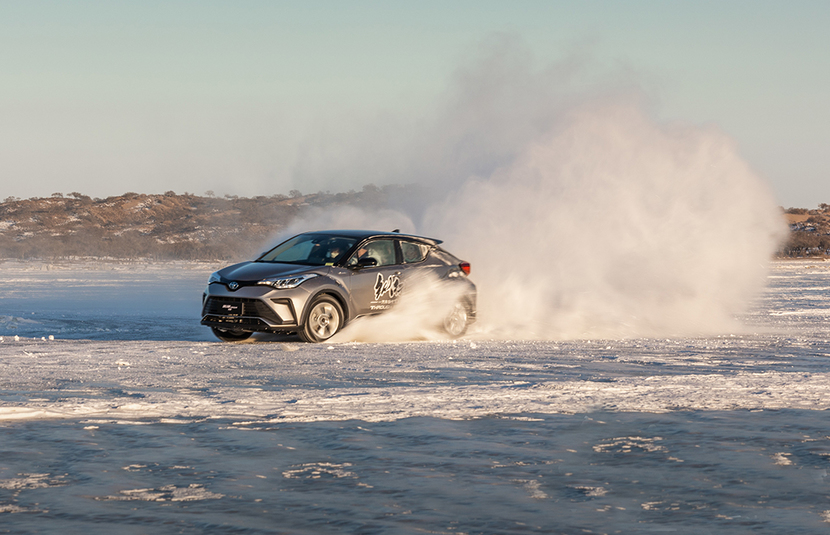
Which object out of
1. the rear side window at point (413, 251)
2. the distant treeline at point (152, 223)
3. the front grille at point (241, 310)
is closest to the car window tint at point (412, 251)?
the rear side window at point (413, 251)

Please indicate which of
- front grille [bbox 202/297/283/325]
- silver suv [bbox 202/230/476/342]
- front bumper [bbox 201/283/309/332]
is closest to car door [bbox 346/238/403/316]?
silver suv [bbox 202/230/476/342]

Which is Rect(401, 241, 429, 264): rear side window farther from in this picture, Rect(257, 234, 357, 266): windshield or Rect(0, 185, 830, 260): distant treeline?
Rect(0, 185, 830, 260): distant treeline

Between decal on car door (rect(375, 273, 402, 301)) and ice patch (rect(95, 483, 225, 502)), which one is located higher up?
decal on car door (rect(375, 273, 402, 301))

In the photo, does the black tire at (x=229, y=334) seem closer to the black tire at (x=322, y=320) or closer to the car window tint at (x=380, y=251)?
the black tire at (x=322, y=320)

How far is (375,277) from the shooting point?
44.0 feet

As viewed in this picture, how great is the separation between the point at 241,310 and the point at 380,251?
2.52 meters

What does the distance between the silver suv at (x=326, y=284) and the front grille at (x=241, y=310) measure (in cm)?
1

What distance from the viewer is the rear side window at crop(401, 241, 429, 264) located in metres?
14.0

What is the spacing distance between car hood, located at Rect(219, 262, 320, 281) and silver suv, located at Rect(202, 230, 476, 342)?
0.01m

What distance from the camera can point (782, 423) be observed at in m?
7.09

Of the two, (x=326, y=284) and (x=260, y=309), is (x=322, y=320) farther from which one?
(x=260, y=309)

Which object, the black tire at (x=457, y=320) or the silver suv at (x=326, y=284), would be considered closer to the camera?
the silver suv at (x=326, y=284)

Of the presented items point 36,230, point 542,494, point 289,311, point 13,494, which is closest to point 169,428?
point 13,494

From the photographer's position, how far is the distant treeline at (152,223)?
73.6 meters
